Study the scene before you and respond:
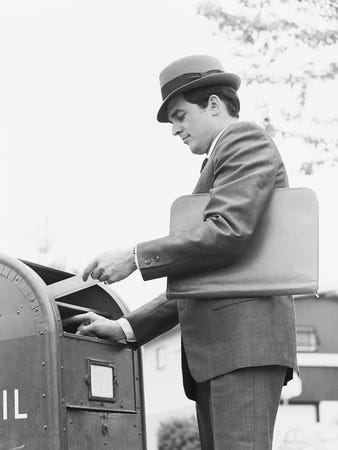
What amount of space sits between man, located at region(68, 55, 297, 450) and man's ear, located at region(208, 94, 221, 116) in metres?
0.10

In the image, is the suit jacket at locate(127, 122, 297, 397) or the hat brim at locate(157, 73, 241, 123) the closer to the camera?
the suit jacket at locate(127, 122, 297, 397)

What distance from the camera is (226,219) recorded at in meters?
2.72

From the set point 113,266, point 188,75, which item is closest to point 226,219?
point 113,266

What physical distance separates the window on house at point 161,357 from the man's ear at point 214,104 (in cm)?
2001

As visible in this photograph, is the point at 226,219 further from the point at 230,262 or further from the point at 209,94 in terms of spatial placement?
the point at 209,94

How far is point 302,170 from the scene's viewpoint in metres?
8.06

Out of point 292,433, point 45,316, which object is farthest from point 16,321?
point 292,433

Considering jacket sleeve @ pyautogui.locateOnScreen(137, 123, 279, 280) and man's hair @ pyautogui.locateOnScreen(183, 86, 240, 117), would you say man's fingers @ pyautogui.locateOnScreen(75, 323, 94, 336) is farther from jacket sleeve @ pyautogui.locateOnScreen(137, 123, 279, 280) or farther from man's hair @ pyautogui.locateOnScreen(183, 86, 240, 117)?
man's hair @ pyautogui.locateOnScreen(183, 86, 240, 117)

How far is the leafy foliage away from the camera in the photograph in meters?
17.6

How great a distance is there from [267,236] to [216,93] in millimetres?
630

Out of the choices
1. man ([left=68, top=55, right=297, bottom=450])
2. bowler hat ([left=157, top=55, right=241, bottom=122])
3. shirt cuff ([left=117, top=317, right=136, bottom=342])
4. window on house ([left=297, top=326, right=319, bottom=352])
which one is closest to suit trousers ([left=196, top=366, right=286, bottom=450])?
man ([left=68, top=55, right=297, bottom=450])

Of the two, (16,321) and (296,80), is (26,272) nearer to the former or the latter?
(16,321)

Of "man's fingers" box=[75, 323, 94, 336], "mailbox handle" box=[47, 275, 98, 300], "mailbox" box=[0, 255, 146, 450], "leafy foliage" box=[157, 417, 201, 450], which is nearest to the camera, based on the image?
"mailbox" box=[0, 255, 146, 450]

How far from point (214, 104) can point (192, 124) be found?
0.35 feet
